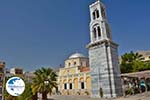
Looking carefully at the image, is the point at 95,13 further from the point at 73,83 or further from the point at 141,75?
the point at 73,83

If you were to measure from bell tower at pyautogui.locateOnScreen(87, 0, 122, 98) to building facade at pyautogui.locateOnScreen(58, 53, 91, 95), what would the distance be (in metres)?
10.7

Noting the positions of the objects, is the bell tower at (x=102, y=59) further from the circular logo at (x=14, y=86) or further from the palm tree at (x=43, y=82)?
the circular logo at (x=14, y=86)

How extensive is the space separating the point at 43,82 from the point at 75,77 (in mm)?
20726

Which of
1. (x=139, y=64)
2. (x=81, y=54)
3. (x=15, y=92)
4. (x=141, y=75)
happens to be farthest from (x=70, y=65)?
(x=15, y=92)

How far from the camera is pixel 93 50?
37.3m

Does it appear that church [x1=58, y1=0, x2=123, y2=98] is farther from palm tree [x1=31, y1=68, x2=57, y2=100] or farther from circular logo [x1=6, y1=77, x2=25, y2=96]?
circular logo [x1=6, y1=77, x2=25, y2=96]

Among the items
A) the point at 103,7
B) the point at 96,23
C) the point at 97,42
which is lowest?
the point at 97,42

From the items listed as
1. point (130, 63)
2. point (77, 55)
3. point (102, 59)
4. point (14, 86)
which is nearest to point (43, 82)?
point (102, 59)

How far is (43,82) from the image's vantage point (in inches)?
1202

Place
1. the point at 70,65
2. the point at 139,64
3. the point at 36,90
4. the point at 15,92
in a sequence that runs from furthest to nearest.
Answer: the point at 70,65, the point at 139,64, the point at 36,90, the point at 15,92

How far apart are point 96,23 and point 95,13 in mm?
2390

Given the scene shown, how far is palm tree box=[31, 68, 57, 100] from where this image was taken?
30250 millimetres

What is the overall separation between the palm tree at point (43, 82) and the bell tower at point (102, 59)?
27.7 feet

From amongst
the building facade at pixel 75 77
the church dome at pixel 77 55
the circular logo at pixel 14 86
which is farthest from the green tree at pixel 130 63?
the circular logo at pixel 14 86
